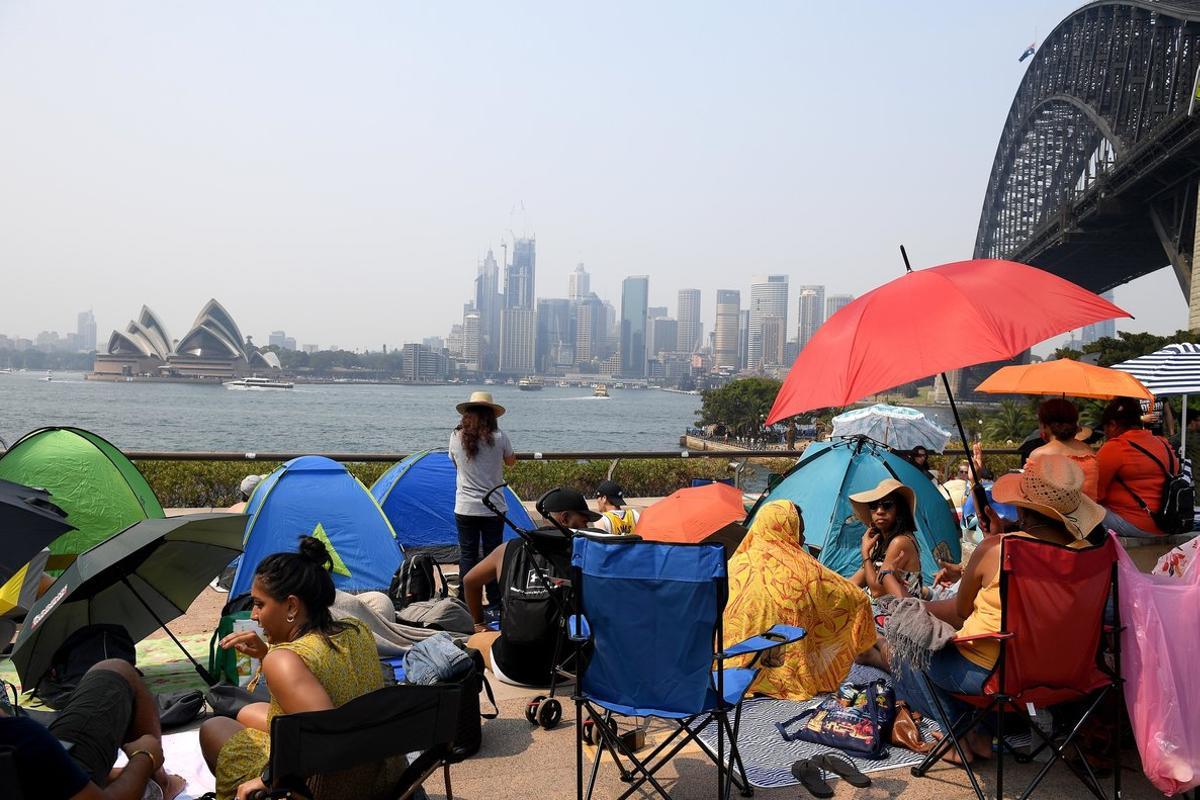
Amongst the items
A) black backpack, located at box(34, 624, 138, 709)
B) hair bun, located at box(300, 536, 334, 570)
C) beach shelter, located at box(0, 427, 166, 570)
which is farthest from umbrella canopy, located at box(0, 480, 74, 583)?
beach shelter, located at box(0, 427, 166, 570)

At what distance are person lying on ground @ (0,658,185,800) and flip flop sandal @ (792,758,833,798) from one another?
2377 mm

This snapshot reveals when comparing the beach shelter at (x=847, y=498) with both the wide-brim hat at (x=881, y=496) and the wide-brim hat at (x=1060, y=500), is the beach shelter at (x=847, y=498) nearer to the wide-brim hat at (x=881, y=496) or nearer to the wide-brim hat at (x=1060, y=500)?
Result: the wide-brim hat at (x=881, y=496)

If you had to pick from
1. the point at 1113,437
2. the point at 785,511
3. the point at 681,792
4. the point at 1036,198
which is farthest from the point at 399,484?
the point at 1036,198

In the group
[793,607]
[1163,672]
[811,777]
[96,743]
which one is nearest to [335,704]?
[96,743]

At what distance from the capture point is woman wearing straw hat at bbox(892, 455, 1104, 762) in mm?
3355

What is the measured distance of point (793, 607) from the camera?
4.27m

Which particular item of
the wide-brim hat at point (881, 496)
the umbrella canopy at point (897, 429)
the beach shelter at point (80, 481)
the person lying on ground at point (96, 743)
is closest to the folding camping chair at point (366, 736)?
the person lying on ground at point (96, 743)

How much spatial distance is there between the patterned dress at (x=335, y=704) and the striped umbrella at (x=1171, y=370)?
716 centimetres

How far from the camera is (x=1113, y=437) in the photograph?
5.64 metres

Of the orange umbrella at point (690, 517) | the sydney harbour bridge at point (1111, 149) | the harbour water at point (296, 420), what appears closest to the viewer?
the orange umbrella at point (690, 517)

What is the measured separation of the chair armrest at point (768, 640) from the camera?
3420 millimetres

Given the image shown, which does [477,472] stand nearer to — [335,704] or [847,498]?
[847,498]

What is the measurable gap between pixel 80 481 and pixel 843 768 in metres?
6.35

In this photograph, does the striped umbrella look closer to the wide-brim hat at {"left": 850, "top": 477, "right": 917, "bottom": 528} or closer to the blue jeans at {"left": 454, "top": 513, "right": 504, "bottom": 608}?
the wide-brim hat at {"left": 850, "top": 477, "right": 917, "bottom": 528}
